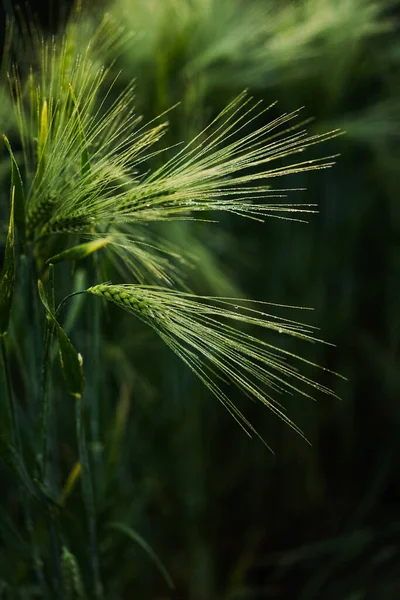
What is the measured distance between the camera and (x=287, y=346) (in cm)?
151

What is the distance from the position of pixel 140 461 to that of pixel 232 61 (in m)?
0.68

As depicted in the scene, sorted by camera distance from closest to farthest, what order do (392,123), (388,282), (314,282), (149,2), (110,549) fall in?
1. (110,549)
2. (149,2)
3. (392,123)
4. (314,282)
5. (388,282)

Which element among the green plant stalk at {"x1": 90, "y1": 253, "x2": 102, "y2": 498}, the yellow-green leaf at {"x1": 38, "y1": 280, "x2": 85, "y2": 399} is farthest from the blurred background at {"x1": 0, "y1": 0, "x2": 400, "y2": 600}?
the yellow-green leaf at {"x1": 38, "y1": 280, "x2": 85, "y2": 399}

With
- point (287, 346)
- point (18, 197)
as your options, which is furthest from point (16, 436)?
point (287, 346)

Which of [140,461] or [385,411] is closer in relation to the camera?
[140,461]

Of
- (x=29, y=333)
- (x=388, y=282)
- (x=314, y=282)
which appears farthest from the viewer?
(x=388, y=282)

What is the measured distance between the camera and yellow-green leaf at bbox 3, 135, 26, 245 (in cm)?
63

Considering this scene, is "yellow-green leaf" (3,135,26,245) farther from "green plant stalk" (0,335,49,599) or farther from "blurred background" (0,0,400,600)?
"blurred background" (0,0,400,600)

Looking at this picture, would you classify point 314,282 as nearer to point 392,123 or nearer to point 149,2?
point 392,123

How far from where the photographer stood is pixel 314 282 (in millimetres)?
1541

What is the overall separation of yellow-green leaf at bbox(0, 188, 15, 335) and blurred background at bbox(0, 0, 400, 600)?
335mm

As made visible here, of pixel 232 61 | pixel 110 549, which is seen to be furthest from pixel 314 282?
pixel 110 549

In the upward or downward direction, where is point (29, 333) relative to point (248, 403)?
upward

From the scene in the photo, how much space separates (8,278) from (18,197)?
0.24ft
